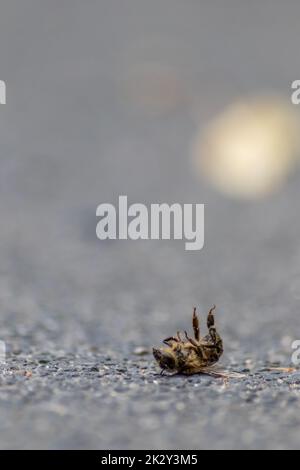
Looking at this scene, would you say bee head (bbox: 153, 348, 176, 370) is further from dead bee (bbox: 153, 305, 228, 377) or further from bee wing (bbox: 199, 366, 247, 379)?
bee wing (bbox: 199, 366, 247, 379)

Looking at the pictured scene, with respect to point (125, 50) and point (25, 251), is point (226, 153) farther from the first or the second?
point (125, 50)

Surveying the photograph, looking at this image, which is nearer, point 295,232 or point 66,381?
point 66,381

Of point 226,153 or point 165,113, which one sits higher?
point 165,113

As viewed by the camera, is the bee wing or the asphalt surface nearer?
the asphalt surface

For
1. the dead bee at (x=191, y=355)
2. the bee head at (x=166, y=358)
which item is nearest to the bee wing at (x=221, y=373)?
the dead bee at (x=191, y=355)

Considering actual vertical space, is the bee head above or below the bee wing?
above

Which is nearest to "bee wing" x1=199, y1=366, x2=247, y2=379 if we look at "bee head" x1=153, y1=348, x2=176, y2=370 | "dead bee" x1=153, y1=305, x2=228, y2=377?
"dead bee" x1=153, y1=305, x2=228, y2=377

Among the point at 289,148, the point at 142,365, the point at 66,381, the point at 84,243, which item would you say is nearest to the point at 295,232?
the point at 289,148

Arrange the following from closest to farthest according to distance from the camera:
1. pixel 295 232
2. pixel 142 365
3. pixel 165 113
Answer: pixel 142 365, pixel 295 232, pixel 165 113

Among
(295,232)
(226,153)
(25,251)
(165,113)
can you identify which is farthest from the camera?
(165,113)
